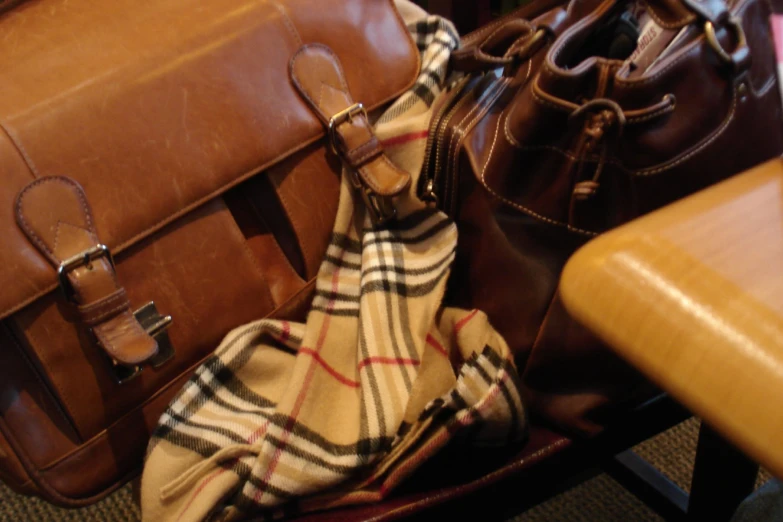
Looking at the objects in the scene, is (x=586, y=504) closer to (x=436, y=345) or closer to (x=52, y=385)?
(x=436, y=345)

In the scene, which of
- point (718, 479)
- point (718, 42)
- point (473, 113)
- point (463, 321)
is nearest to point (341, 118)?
point (473, 113)

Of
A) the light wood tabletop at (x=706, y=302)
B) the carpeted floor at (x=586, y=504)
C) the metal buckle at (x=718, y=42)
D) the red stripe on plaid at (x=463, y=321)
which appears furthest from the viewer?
the carpeted floor at (x=586, y=504)

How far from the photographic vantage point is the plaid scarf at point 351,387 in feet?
1.70

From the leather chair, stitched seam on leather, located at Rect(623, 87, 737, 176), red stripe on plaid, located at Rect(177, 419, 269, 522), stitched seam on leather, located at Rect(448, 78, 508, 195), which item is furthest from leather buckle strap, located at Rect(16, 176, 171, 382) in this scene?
stitched seam on leather, located at Rect(623, 87, 737, 176)

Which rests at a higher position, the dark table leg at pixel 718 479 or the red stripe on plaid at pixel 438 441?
the red stripe on plaid at pixel 438 441

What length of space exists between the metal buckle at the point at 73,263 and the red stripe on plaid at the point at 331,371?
20 centimetres

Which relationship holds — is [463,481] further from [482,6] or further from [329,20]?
[482,6]

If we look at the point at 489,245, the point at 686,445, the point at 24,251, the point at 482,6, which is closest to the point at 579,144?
the point at 489,245

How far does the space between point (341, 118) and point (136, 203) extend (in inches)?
8.4

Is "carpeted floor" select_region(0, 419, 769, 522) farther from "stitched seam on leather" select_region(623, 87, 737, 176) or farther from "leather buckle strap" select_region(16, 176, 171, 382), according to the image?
"stitched seam on leather" select_region(623, 87, 737, 176)

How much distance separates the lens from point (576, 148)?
20.3 inches

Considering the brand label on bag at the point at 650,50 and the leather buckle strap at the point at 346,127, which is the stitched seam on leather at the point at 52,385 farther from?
the brand label on bag at the point at 650,50

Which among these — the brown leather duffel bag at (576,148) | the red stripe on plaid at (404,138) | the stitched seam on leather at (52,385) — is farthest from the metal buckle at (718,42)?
the stitched seam on leather at (52,385)

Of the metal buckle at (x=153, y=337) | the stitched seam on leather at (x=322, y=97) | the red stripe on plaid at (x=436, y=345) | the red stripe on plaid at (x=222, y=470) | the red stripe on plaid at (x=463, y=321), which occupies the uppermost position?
the stitched seam on leather at (x=322, y=97)
